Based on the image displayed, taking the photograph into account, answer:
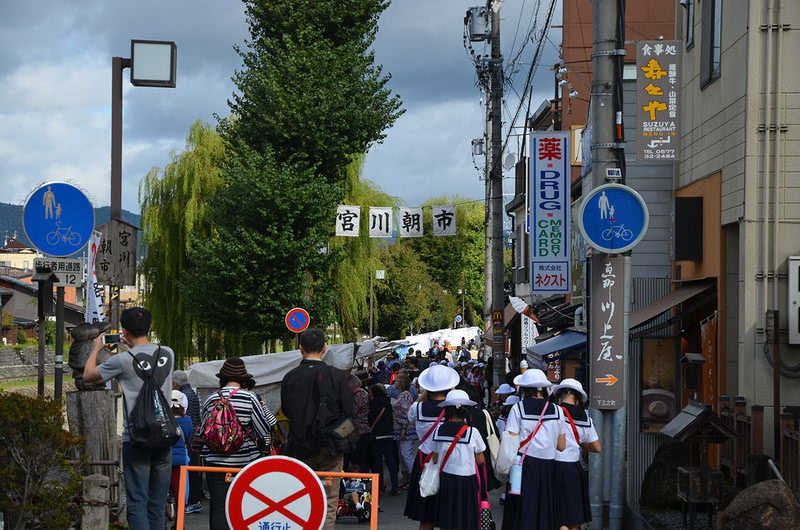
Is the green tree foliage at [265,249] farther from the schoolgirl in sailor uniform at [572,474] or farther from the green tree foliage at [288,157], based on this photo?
the schoolgirl in sailor uniform at [572,474]

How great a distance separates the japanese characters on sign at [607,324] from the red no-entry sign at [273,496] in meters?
4.92

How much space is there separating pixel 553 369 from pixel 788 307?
11810 millimetres

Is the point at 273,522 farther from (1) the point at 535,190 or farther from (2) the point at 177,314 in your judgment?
(2) the point at 177,314

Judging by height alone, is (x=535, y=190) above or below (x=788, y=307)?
above

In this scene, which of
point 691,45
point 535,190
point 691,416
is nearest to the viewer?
point 691,416

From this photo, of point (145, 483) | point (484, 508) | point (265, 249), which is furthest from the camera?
point (265, 249)

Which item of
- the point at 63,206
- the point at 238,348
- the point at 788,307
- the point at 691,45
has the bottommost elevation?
the point at 238,348

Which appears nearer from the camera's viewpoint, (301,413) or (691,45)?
(301,413)

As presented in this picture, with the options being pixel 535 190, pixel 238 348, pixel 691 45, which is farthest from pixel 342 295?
pixel 691 45

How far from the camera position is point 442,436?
8.11 m

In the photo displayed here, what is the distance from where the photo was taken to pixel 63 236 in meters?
8.48

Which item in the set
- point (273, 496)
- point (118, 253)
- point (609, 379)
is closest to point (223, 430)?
point (273, 496)

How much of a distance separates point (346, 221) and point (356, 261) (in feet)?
23.0

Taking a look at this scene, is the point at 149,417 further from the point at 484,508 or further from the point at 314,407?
the point at 484,508
